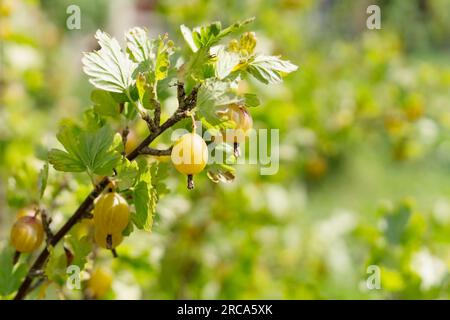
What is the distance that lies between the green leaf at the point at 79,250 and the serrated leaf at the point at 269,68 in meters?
0.25

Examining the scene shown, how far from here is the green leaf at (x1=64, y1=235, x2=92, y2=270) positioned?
64 centimetres

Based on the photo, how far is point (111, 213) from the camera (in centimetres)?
58

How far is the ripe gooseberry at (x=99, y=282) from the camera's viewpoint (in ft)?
2.45

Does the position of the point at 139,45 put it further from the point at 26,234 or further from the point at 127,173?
the point at 26,234

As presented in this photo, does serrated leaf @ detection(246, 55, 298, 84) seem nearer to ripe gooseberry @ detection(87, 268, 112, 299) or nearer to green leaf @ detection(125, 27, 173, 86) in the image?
green leaf @ detection(125, 27, 173, 86)

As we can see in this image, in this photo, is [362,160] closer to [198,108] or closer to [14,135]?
[14,135]

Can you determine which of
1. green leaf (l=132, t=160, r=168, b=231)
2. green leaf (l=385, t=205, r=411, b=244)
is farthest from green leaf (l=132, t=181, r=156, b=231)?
green leaf (l=385, t=205, r=411, b=244)

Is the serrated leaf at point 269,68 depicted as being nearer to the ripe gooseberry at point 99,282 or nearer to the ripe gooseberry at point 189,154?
the ripe gooseberry at point 189,154

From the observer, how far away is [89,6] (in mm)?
6949

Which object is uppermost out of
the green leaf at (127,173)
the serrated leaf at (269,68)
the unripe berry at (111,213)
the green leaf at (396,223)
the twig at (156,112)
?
the serrated leaf at (269,68)

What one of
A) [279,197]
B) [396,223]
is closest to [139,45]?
[396,223]

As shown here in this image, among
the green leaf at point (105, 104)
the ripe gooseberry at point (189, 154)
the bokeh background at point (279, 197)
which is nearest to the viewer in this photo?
the ripe gooseberry at point (189, 154)

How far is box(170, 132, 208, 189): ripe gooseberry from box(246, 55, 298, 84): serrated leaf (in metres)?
0.08

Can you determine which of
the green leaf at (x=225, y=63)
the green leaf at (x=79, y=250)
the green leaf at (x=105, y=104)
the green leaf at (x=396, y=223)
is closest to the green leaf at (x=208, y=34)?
the green leaf at (x=225, y=63)
